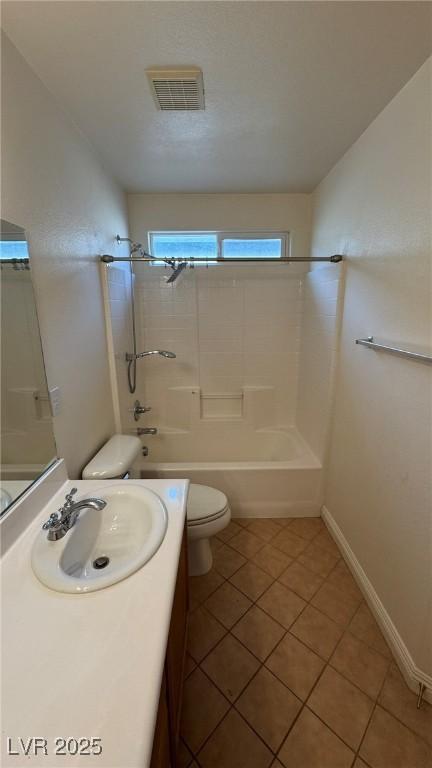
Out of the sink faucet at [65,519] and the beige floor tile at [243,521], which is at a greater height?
the sink faucet at [65,519]

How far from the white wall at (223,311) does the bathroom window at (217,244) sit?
98 millimetres

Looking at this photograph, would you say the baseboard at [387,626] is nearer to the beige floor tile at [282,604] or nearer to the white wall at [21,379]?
the beige floor tile at [282,604]

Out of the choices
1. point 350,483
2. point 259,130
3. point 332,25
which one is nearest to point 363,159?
point 259,130

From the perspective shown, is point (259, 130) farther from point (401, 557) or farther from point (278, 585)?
point (278, 585)

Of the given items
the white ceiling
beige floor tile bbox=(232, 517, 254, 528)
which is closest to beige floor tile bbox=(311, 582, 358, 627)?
beige floor tile bbox=(232, 517, 254, 528)

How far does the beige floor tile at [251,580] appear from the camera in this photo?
1607mm

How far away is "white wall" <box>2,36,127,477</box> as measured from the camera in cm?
102

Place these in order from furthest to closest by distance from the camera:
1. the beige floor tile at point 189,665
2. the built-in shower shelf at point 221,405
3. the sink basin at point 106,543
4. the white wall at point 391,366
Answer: the built-in shower shelf at point 221,405
the beige floor tile at point 189,665
the white wall at point 391,366
the sink basin at point 106,543

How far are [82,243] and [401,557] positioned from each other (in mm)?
2081

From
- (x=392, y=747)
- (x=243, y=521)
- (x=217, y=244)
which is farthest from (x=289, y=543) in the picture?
(x=217, y=244)

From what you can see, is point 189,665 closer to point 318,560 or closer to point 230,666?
point 230,666

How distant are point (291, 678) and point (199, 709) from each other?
1.27ft

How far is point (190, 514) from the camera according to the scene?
1.59 meters

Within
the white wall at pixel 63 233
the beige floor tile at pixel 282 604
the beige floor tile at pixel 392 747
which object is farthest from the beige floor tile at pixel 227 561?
the white wall at pixel 63 233
